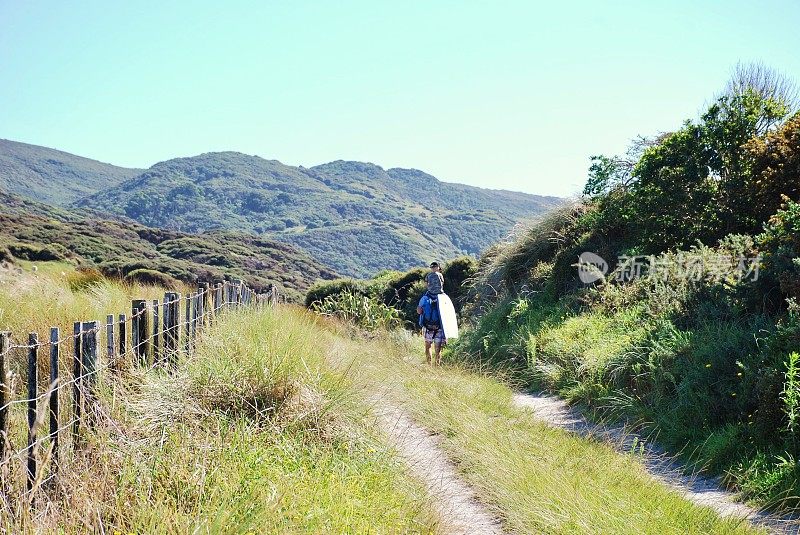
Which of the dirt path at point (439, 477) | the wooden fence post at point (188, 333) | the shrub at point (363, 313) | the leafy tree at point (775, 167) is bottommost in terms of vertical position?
the shrub at point (363, 313)

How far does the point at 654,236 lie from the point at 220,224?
172405 mm

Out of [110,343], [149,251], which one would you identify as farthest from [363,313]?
[149,251]

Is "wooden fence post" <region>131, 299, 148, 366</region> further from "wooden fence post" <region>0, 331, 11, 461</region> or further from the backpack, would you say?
the backpack

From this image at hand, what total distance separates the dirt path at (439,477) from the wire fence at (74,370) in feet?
7.26

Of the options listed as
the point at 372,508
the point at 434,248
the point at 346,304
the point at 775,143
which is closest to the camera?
the point at 372,508

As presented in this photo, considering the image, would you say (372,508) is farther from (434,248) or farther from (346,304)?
(434,248)

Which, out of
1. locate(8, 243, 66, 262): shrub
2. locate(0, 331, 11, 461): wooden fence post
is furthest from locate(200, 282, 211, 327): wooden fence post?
locate(8, 243, 66, 262): shrub

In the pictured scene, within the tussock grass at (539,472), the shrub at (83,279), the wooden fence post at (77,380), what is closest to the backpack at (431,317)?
the tussock grass at (539,472)

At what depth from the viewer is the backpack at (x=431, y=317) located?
13133 millimetres

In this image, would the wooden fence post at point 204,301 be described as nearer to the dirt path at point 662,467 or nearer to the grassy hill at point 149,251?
the dirt path at point 662,467

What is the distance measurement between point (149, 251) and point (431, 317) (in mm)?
56276

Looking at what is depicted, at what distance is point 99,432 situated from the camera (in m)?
4.69

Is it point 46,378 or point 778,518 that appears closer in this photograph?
point 778,518

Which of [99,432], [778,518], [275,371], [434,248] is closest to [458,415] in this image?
[275,371]
